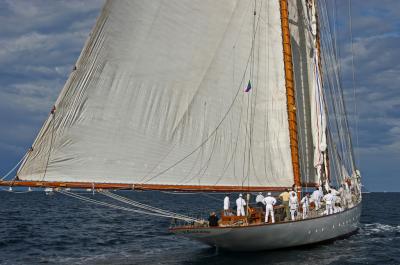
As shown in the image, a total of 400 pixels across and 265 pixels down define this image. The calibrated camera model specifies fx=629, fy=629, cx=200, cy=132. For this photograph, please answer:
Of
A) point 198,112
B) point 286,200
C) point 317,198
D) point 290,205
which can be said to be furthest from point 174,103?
point 317,198

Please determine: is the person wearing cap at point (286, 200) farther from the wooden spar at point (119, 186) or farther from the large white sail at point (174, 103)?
the wooden spar at point (119, 186)

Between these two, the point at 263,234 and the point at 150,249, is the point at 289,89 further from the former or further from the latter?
the point at 150,249

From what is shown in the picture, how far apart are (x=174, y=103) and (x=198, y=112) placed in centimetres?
174

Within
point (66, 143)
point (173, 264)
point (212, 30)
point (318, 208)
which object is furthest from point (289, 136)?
point (66, 143)

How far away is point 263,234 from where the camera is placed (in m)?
31.9

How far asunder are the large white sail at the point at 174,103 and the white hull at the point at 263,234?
274cm

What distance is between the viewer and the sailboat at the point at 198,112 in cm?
2802

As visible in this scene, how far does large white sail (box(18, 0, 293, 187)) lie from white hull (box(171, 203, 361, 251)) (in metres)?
2.74

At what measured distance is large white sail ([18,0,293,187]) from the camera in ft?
91.5

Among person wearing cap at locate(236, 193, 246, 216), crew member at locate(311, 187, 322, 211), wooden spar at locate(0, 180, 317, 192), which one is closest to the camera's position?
wooden spar at locate(0, 180, 317, 192)

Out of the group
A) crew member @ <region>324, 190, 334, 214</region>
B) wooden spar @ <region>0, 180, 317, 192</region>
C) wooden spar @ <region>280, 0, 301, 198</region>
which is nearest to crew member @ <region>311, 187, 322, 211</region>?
crew member @ <region>324, 190, 334, 214</region>

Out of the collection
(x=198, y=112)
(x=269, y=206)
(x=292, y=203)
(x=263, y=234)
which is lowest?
(x=263, y=234)

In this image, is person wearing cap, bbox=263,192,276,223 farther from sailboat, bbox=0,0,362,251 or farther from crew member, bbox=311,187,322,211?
crew member, bbox=311,187,322,211

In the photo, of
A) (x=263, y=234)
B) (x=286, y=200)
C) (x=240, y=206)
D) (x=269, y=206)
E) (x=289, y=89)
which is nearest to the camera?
(x=263, y=234)
